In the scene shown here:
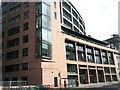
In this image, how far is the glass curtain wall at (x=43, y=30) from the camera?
3203cm

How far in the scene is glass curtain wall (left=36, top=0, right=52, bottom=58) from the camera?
32.0 metres

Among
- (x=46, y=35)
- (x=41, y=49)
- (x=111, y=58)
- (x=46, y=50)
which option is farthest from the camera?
(x=111, y=58)

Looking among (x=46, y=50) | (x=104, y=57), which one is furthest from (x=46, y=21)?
(x=104, y=57)

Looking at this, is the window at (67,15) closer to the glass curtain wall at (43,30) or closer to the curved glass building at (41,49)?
the curved glass building at (41,49)

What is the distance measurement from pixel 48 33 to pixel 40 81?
39.5 feet

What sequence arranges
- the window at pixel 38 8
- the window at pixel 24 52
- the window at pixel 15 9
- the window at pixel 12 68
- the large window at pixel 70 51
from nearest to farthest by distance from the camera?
the window at pixel 38 8
the window at pixel 24 52
the window at pixel 12 68
the large window at pixel 70 51
the window at pixel 15 9

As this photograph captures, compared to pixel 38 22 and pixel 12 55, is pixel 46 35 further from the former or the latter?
pixel 12 55

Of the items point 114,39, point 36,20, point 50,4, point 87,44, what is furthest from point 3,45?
point 114,39

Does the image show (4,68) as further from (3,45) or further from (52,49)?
(52,49)

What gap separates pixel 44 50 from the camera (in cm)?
3219

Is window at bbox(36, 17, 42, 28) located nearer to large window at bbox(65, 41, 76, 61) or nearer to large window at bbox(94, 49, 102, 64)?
large window at bbox(65, 41, 76, 61)

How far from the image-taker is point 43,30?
33094 millimetres

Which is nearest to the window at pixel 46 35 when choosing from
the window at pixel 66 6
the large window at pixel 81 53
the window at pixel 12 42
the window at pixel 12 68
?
the window at pixel 12 42

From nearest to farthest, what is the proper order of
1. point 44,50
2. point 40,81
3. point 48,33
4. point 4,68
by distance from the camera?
1. point 40,81
2. point 44,50
3. point 48,33
4. point 4,68
